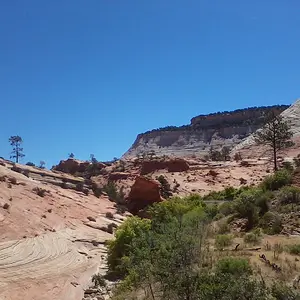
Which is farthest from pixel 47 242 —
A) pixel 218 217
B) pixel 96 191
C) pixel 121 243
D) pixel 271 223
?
pixel 96 191

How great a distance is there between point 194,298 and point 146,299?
257 cm

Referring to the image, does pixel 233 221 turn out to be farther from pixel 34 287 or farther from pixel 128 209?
pixel 128 209

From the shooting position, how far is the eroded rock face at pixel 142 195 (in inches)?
1568

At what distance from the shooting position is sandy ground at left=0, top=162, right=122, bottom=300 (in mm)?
18500

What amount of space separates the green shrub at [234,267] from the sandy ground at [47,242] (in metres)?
8.80

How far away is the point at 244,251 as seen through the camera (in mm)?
13930

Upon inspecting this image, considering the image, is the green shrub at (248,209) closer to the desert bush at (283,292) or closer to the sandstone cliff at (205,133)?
the desert bush at (283,292)

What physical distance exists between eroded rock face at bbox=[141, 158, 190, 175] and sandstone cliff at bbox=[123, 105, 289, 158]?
152ft

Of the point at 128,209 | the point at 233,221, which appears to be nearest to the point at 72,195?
the point at 128,209

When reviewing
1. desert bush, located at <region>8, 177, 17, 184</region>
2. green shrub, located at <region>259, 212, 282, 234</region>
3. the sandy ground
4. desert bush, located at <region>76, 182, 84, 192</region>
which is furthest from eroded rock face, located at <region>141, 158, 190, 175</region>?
green shrub, located at <region>259, 212, 282, 234</region>

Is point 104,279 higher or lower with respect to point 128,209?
lower

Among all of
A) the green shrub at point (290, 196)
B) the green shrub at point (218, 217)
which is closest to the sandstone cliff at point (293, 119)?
the green shrub at point (218, 217)

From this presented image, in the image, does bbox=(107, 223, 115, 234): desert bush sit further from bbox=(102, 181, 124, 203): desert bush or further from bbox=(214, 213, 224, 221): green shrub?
bbox=(214, 213, 224, 221): green shrub

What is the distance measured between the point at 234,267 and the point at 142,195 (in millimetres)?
30125
